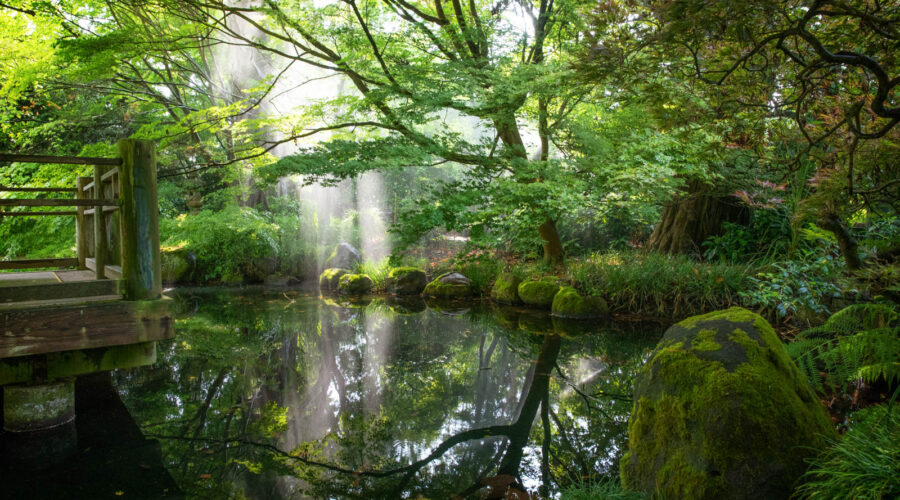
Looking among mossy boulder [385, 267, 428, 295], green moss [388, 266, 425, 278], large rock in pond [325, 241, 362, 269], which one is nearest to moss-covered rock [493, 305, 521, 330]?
mossy boulder [385, 267, 428, 295]

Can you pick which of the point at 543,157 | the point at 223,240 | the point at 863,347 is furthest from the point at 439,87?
the point at 223,240

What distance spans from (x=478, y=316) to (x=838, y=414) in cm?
537

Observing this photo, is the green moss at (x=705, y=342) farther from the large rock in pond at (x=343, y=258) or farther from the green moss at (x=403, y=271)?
the large rock in pond at (x=343, y=258)

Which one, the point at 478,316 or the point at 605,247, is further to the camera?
the point at 605,247

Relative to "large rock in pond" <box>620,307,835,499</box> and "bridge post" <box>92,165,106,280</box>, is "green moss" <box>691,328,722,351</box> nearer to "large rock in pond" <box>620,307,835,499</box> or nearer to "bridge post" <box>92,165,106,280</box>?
"large rock in pond" <box>620,307,835,499</box>

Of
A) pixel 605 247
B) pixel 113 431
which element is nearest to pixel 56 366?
pixel 113 431

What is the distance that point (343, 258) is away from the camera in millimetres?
12867

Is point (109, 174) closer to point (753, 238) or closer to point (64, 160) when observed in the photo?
point (64, 160)

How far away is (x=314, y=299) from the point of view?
10484 mm

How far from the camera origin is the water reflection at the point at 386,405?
3.10 m

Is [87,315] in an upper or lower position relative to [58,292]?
lower

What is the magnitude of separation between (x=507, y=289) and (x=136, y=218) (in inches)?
270

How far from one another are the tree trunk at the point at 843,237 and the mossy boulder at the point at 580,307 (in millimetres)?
4637

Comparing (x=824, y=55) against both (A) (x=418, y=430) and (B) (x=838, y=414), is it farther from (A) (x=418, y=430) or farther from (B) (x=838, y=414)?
(A) (x=418, y=430)
